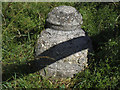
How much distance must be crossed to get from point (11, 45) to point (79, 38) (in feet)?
5.18

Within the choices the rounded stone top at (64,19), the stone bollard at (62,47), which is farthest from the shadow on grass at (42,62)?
the rounded stone top at (64,19)

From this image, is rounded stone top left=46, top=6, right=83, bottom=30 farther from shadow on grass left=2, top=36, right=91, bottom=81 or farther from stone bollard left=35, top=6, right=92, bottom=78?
shadow on grass left=2, top=36, right=91, bottom=81

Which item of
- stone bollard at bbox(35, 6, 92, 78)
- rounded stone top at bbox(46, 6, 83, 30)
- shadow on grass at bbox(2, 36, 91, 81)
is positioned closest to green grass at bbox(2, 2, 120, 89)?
shadow on grass at bbox(2, 36, 91, 81)

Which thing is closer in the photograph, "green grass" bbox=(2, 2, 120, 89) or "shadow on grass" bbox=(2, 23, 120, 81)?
"green grass" bbox=(2, 2, 120, 89)

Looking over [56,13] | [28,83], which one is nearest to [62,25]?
[56,13]

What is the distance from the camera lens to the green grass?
3.14m

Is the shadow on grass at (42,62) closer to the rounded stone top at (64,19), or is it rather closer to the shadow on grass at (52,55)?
the shadow on grass at (52,55)

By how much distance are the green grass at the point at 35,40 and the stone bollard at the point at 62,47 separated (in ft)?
0.57

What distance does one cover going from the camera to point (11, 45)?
3.91 m

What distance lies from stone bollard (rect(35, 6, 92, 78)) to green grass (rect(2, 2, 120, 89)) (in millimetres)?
173

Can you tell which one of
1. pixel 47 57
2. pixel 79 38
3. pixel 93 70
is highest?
pixel 79 38

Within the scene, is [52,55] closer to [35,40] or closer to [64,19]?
[64,19]

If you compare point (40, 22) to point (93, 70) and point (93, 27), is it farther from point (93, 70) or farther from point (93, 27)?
point (93, 70)

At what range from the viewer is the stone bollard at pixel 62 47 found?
3275 mm
